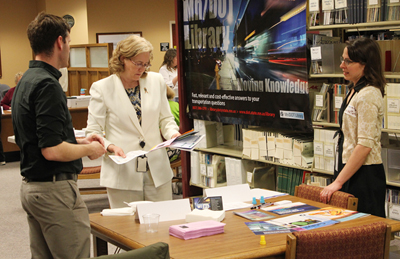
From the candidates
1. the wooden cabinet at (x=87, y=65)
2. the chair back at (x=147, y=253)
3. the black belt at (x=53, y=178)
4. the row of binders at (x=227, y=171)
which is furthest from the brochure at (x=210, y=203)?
the wooden cabinet at (x=87, y=65)

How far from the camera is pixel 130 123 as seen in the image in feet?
9.67

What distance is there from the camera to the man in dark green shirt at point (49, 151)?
1.90 m

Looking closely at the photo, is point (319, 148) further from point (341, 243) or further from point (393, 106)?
point (341, 243)

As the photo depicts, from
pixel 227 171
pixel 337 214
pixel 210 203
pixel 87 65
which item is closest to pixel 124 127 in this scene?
pixel 210 203

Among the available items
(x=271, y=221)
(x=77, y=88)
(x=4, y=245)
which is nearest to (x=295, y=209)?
(x=271, y=221)

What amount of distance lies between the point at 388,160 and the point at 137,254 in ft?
9.35

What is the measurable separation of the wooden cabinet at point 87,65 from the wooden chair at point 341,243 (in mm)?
8269

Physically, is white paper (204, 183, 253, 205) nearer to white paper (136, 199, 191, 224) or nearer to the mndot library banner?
white paper (136, 199, 191, 224)

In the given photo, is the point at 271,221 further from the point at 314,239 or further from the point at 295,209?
the point at 314,239

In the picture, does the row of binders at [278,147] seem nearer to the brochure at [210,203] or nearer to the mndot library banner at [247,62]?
the mndot library banner at [247,62]

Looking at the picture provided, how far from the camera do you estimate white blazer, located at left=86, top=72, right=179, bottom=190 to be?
2920 mm

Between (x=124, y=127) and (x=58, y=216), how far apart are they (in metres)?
1.07

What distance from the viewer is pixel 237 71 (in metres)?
4.72

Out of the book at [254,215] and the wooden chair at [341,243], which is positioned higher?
the wooden chair at [341,243]
